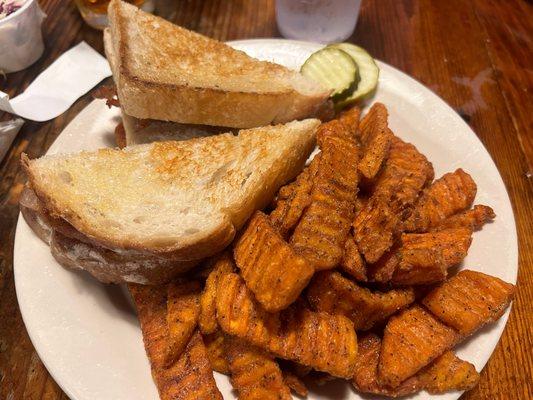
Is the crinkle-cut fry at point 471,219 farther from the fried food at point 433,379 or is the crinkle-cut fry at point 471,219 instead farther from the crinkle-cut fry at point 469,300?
the fried food at point 433,379

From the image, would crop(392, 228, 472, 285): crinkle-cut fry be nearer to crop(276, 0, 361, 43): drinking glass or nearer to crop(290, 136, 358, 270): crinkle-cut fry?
crop(290, 136, 358, 270): crinkle-cut fry

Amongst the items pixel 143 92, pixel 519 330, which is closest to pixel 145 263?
pixel 143 92

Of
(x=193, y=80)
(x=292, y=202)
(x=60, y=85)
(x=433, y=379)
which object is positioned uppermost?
(x=193, y=80)

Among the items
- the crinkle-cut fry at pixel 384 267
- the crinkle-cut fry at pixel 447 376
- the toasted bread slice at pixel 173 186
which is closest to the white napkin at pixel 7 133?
the toasted bread slice at pixel 173 186

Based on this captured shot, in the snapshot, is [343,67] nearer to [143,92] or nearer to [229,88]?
[229,88]

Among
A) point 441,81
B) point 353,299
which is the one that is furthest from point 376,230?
point 441,81

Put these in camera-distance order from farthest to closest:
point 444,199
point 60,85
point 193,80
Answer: point 60,85
point 193,80
point 444,199

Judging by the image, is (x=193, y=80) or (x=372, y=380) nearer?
(x=372, y=380)

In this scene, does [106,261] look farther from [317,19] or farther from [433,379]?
[317,19]
